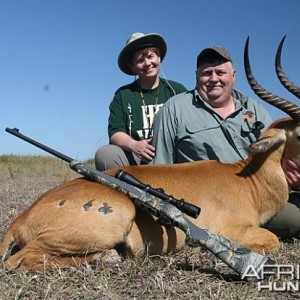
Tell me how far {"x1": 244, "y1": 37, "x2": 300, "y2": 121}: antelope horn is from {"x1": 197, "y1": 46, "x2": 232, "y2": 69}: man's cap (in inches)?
32.3

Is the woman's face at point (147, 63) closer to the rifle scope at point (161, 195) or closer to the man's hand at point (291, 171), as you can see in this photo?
the man's hand at point (291, 171)

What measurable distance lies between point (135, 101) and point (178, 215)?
143 inches

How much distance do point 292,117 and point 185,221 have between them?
76.0 inches

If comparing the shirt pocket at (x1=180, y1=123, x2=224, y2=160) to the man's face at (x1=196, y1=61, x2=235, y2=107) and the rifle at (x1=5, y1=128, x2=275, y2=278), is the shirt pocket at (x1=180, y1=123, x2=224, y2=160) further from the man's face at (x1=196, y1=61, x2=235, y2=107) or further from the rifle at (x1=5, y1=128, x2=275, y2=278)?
the rifle at (x1=5, y1=128, x2=275, y2=278)

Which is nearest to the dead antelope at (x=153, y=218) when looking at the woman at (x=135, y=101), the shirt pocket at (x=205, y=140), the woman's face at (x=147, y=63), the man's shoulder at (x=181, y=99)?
the shirt pocket at (x=205, y=140)

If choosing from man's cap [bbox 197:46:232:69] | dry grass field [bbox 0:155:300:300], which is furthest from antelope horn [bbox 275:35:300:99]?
dry grass field [bbox 0:155:300:300]

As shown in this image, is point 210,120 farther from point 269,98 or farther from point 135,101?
point 135,101

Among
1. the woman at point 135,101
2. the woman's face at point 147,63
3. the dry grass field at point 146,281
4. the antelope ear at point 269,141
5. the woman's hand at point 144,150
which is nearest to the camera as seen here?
the dry grass field at point 146,281

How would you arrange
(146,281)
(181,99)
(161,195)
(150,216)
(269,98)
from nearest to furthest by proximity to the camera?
(146,281) → (161,195) → (150,216) → (269,98) → (181,99)

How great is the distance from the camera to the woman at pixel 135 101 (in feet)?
25.8

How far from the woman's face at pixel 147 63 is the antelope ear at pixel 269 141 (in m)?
2.64

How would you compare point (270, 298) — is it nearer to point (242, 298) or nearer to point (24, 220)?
point (242, 298)

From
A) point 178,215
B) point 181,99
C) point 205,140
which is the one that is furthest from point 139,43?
point 178,215

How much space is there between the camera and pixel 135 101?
8188 millimetres
